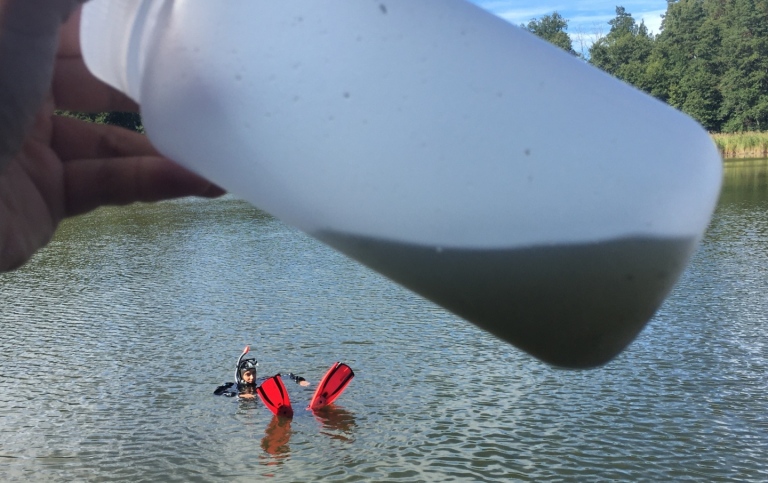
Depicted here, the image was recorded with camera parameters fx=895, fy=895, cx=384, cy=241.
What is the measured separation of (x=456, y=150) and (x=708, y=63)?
49.6 metres

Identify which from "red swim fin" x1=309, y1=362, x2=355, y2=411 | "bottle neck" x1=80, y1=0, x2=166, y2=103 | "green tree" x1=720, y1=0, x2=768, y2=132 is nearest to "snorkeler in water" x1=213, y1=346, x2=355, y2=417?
"red swim fin" x1=309, y1=362, x2=355, y2=411

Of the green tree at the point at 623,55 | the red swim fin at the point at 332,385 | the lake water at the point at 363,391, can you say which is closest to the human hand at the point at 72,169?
the lake water at the point at 363,391

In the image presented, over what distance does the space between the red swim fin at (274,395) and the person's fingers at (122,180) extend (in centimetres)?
706

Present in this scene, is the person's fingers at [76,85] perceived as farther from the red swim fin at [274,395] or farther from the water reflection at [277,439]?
the red swim fin at [274,395]

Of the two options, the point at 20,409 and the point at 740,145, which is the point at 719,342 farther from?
the point at 740,145

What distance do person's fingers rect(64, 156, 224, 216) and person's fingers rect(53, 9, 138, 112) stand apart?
0.06 m

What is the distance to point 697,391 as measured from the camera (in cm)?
798

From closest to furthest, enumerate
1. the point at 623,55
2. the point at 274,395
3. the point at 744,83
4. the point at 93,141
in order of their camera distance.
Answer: the point at 93,141
the point at 274,395
the point at 744,83
the point at 623,55

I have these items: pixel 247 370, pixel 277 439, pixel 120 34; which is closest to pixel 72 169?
pixel 120 34

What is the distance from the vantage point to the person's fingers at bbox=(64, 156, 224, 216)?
958 millimetres

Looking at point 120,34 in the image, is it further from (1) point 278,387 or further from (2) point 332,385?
(2) point 332,385

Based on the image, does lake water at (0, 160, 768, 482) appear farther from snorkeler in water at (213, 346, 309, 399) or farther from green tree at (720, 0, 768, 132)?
green tree at (720, 0, 768, 132)

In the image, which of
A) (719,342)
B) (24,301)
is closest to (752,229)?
(719,342)

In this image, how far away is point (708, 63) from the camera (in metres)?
46.5
